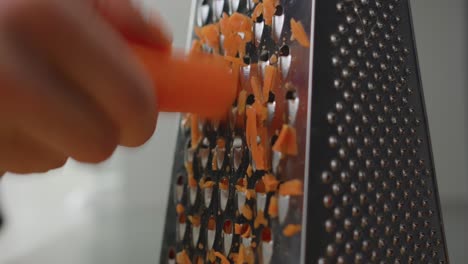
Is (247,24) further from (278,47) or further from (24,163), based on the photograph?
(24,163)

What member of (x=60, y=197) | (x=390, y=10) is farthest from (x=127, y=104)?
(x=60, y=197)

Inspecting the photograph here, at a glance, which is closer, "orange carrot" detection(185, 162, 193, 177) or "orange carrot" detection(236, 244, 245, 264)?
"orange carrot" detection(236, 244, 245, 264)

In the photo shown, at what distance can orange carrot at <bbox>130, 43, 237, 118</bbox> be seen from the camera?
0.42 m

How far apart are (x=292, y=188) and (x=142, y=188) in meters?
0.58

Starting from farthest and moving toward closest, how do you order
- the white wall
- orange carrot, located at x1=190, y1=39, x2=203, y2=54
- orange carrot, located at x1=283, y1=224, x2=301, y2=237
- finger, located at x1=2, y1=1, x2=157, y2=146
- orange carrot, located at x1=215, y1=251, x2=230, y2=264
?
the white wall, orange carrot, located at x1=190, y1=39, x2=203, y2=54, orange carrot, located at x1=215, y1=251, x2=230, y2=264, orange carrot, located at x1=283, y1=224, x2=301, y2=237, finger, located at x1=2, y1=1, x2=157, y2=146

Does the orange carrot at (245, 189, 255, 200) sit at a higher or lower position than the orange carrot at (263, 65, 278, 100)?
lower

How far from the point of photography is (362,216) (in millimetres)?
449

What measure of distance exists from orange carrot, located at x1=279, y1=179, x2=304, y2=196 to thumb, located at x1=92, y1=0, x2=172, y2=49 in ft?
0.54

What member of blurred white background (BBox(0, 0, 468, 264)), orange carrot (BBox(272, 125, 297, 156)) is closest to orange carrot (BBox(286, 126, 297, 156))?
orange carrot (BBox(272, 125, 297, 156))

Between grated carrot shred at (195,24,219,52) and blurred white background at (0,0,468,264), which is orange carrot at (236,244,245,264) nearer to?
grated carrot shred at (195,24,219,52)

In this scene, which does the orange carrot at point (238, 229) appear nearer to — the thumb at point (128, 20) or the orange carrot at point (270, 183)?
the orange carrot at point (270, 183)

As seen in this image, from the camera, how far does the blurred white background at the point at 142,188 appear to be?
2.82 ft

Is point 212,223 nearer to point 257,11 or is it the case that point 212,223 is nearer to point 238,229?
point 238,229

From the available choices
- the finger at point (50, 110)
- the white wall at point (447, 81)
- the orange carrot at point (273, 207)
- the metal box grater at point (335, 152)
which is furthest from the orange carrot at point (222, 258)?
→ the white wall at point (447, 81)
